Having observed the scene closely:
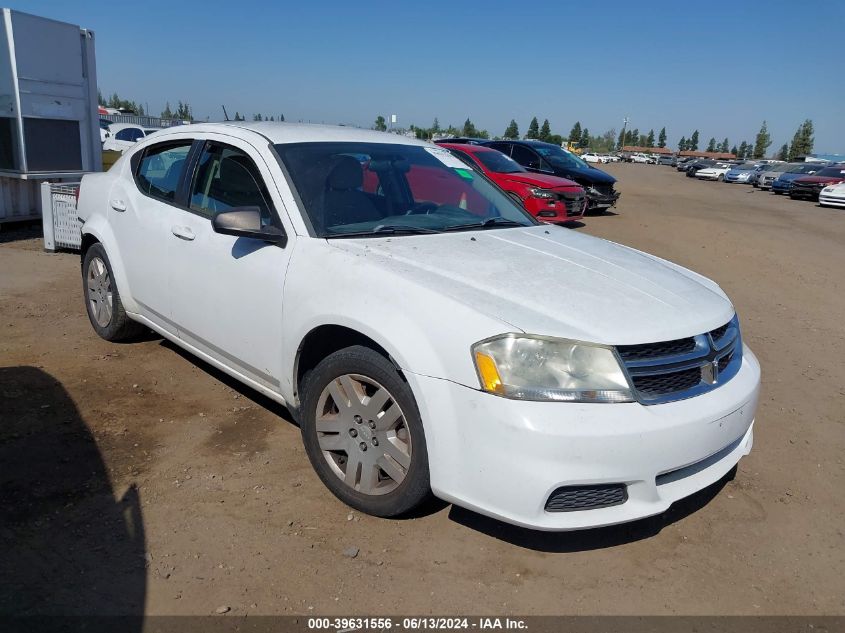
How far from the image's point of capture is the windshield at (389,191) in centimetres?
339

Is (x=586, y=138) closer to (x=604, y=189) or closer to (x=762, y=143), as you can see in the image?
(x=762, y=143)

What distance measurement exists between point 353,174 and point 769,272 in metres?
8.14

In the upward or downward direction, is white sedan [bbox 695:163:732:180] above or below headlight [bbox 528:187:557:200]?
below

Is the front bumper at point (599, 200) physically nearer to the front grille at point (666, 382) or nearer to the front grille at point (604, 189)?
the front grille at point (604, 189)

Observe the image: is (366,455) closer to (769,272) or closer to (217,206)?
(217,206)

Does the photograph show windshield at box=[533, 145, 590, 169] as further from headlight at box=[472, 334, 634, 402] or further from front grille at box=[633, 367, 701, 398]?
headlight at box=[472, 334, 634, 402]

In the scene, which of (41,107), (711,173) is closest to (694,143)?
(711,173)

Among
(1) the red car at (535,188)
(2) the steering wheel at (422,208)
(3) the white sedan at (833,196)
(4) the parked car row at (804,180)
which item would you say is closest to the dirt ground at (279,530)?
(2) the steering wheel at (422,208)

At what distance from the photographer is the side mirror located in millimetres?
3205

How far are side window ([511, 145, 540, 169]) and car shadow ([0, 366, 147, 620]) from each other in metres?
13.7

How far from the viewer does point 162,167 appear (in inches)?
173

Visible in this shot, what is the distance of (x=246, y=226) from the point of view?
10.5 feet

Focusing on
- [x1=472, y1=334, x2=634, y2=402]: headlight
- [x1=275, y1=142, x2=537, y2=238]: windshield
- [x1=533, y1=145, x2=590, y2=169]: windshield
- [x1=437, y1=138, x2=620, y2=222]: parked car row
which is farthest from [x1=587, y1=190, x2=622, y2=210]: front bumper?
[x1=472, y1=334, x2=634, y2=402]: headlight

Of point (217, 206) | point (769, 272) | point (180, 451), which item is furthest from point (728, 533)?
point (769, 272)
